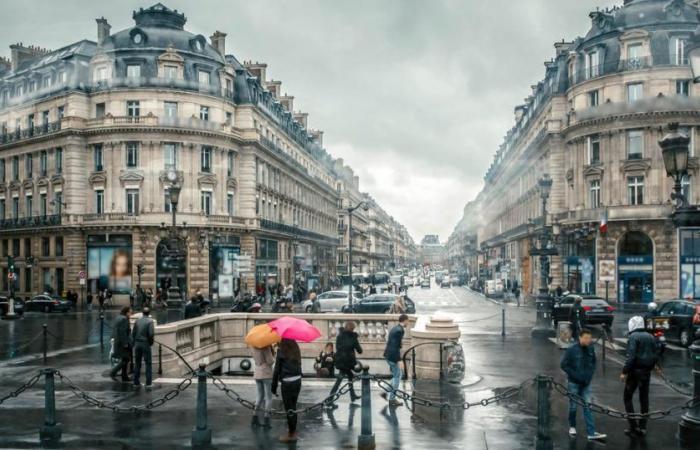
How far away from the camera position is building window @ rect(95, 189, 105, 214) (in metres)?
50.9

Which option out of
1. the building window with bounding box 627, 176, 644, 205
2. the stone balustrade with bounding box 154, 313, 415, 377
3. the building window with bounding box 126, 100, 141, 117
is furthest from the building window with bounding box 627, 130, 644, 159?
the building window with bounding box 126, 100, 141, 117

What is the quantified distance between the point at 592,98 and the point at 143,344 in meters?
42.2

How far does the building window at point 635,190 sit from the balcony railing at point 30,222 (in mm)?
42304

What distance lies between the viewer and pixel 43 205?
5425 centimetres

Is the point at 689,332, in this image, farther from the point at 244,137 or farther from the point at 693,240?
the point at 244,137

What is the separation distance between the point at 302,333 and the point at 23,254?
171 ft

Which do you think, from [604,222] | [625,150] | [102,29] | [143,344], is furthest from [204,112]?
[143,344]

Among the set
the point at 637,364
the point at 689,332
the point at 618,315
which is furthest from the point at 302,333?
the point at 618,315

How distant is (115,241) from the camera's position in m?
50.4

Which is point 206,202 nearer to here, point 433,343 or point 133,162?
point 133,162

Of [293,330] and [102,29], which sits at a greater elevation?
[102,29]

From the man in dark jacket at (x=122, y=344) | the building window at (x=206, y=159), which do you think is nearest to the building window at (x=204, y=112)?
the building window at (x=206, y=159)

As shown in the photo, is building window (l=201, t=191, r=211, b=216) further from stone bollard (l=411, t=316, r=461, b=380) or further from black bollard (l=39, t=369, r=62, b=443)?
black bollard (l=39, t=369, r=62, b=443)

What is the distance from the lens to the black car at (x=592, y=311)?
96.0 ft
